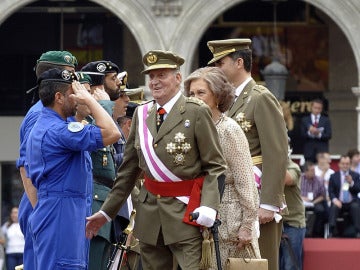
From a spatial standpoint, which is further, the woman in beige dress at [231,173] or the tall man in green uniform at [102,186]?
the tall man in green uniform at [102,186]

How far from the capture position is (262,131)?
36.0 feet

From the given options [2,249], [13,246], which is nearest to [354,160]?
[2,249]

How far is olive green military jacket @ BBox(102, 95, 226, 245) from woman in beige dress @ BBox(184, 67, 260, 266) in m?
0.29

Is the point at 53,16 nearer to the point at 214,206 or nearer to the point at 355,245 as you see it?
the point at 355,245

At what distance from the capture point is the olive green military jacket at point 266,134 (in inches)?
430

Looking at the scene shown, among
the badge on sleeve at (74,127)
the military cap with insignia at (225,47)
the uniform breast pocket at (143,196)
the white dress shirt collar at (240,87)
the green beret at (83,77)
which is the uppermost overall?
the military cap with insignia at (225,47)

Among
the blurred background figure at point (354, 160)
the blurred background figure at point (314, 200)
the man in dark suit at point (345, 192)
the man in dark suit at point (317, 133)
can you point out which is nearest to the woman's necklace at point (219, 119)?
the blurred background figure at point (314, 200)

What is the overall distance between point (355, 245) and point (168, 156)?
761 cm

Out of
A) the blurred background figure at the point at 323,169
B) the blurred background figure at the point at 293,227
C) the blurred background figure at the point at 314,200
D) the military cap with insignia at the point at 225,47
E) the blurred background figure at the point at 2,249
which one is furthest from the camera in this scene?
the blurred background figure at the point at 323,169

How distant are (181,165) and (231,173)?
1.98 feet

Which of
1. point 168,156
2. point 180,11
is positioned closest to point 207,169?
point 168,156

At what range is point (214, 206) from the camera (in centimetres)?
948

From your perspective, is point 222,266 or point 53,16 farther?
point 53,16

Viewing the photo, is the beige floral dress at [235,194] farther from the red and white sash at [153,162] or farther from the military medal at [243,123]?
the military medal at [243,123]
